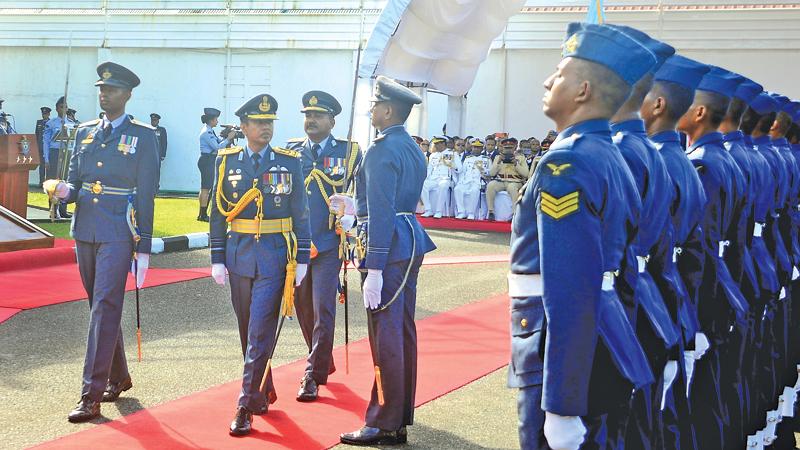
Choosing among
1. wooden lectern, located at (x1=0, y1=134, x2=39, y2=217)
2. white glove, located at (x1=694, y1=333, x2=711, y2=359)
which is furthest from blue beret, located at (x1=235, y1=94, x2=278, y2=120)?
wooden lectern, located at (x1=0, y1=134, x2=39, y2=217)

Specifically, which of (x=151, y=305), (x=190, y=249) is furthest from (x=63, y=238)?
(x=151, y=305)

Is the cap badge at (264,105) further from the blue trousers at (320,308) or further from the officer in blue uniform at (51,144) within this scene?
the officer in blue uniform at (51,144)

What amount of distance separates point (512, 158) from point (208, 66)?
962cm

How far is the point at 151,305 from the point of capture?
32.2 feet

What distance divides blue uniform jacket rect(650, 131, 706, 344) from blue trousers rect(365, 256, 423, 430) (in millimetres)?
1817

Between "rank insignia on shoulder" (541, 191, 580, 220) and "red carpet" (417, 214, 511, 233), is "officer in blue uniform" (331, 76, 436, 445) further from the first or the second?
"red carpet" (417, 214, 511, 233)

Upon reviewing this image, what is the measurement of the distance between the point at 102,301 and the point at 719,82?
3648 mm

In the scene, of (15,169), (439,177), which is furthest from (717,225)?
(439,177)

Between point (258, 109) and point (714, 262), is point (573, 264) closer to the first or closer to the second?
point (714, 262)

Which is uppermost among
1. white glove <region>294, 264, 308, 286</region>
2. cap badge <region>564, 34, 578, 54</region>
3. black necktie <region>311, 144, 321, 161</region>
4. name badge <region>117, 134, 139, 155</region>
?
cap badge <region>564, 34, 578, 54</region>

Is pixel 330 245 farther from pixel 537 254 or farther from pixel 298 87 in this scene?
pixel 298 87

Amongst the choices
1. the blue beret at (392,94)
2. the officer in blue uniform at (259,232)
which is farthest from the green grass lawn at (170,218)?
the blue beret at (392,94)

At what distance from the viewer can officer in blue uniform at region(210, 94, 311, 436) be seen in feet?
19.5

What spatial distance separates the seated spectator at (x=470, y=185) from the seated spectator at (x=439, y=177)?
220mm
